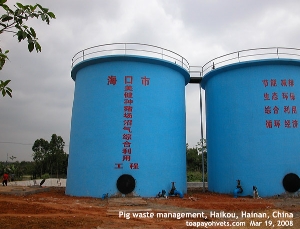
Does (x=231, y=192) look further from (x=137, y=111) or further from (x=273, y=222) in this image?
(x=273, y=222)

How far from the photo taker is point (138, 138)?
13.4 m

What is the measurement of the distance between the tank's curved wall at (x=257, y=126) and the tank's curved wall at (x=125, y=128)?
245cm

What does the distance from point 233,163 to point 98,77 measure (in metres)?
8.18

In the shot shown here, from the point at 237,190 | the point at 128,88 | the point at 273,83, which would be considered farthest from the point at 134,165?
the point at 273,83

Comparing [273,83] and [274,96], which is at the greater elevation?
[273,83]

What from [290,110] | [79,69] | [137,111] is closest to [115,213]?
[137,111]

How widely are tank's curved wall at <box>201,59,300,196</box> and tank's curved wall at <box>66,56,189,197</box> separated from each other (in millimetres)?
2452

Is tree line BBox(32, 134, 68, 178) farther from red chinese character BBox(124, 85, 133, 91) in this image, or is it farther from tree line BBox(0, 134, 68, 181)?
red chinese character BBox(124, 85, 133, 91)

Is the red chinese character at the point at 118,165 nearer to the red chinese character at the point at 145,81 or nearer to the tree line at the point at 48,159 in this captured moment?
the red chinese character at the point at 145,81

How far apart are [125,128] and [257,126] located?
21.7 feet

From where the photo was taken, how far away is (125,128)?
1345 centimetres

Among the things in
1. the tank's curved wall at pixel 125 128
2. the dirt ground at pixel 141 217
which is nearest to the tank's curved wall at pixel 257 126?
the tank's curved wall at pixel 125 128

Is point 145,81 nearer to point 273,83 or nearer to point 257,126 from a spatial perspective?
point 257,126

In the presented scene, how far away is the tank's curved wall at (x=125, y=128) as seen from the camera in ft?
43.3
